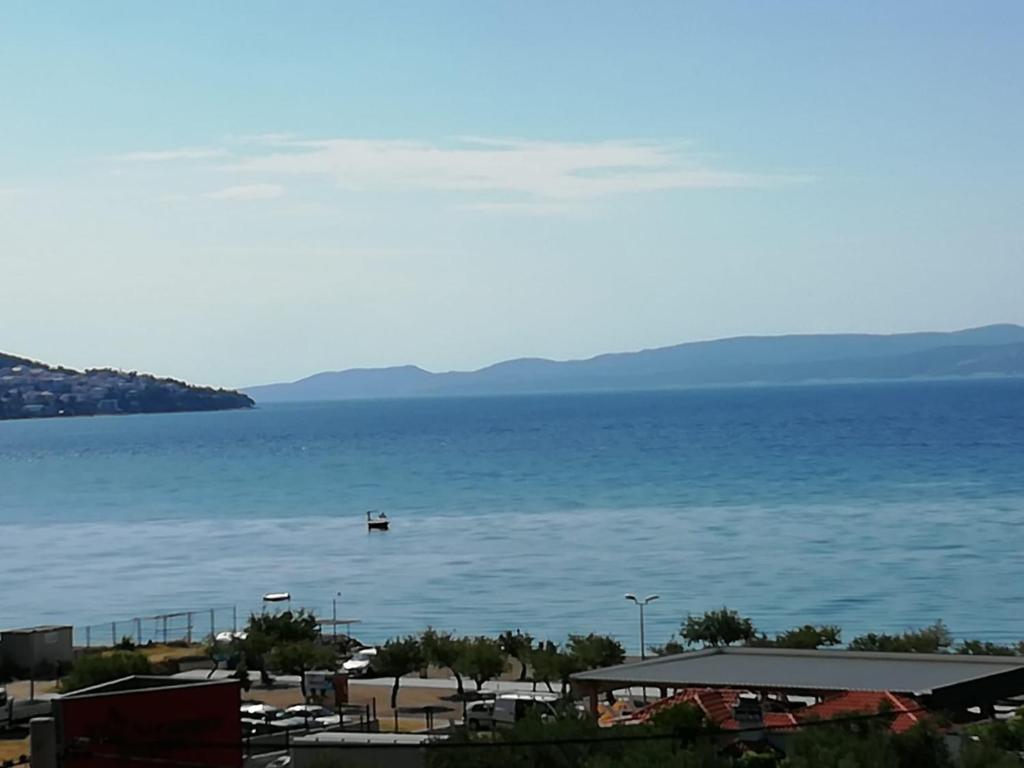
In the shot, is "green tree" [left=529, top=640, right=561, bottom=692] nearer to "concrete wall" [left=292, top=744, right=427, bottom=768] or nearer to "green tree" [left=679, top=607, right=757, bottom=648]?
"green tree" [left=679, top=607, right=757, bottom=648]

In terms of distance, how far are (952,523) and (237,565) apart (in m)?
38.3

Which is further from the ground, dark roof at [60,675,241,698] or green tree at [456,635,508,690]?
dark roof at [60,675,241,698]

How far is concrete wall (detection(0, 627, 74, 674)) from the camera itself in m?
43.8

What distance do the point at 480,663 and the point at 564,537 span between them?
53.8 metres

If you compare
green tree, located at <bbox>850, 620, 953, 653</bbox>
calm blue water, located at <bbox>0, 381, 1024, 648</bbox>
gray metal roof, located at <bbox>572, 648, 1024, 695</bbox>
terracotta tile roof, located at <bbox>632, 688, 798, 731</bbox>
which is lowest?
calm blue water, located at <bbox>0, 381, 1024, 648</bbox>

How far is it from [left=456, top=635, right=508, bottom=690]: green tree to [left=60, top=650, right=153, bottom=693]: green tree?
7191 mm

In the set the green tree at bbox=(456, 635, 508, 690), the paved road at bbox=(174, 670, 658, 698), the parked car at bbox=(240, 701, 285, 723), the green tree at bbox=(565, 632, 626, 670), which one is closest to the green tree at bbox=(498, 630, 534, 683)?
the paved road at bbox=(174, 670, 658, 698)

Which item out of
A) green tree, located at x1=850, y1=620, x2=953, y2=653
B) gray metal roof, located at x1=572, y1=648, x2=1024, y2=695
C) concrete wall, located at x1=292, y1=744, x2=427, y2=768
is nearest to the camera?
concrete wall, located at x1=292, y1=744, x2=427, y2=768

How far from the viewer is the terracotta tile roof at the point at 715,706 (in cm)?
2694

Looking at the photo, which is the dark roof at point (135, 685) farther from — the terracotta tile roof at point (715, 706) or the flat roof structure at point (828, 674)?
the flat roof structure at point (828, 674)

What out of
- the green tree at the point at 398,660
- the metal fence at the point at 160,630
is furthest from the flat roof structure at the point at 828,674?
the metal fence at the point at 160,630

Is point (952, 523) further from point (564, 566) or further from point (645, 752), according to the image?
point (645, 752)

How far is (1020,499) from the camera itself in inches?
4082

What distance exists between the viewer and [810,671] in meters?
30.3
